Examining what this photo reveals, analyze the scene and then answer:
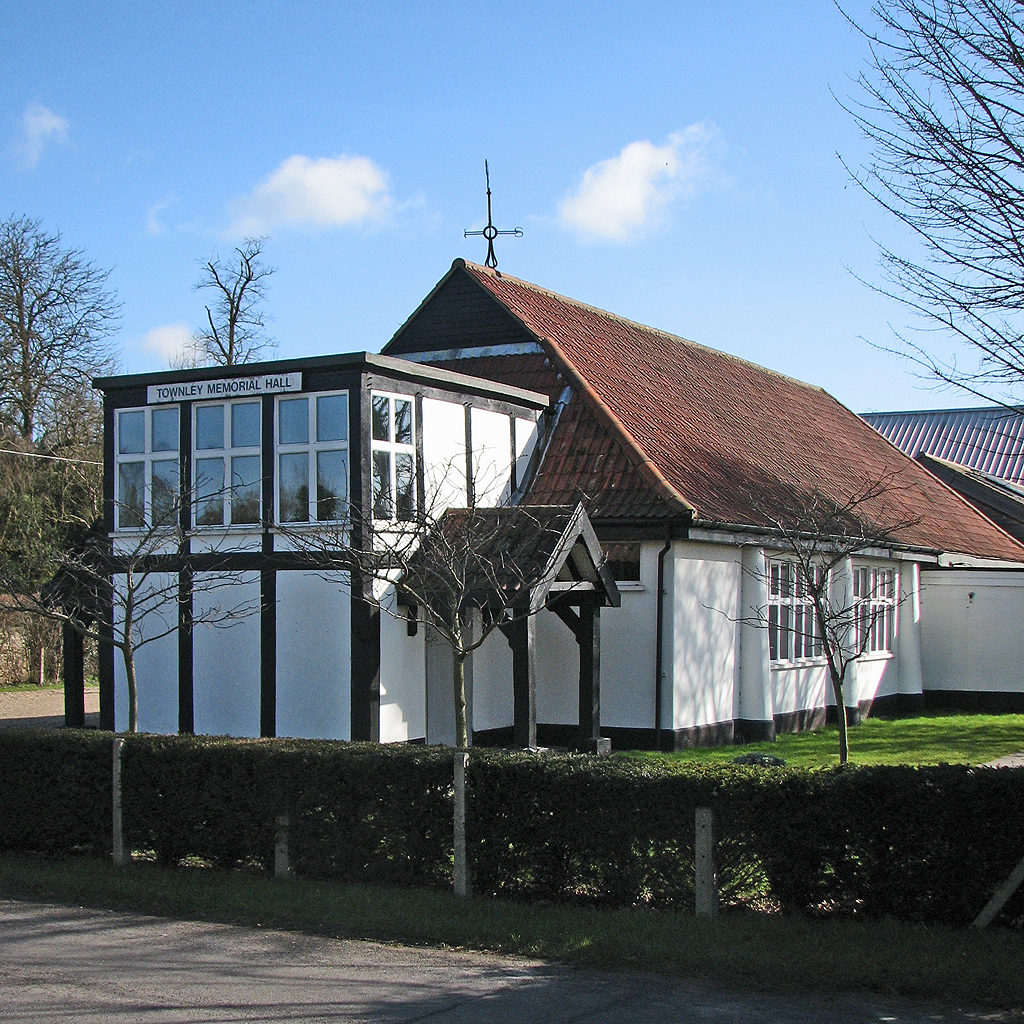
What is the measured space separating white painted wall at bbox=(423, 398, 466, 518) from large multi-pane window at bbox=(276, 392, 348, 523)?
1.37 metres

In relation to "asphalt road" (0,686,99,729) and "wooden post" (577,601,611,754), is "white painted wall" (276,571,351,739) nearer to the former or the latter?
"wooden post" (577,601,611,754)

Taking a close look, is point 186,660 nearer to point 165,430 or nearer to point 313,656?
point 313,656

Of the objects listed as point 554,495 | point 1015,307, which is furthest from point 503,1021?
point 554,495

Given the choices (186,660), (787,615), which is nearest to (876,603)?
(787,615)

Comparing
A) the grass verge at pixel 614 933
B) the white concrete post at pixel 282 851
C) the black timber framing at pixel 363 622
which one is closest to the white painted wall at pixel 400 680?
the black timber framing at pixel 363 622

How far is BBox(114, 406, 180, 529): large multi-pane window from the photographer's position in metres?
17.9

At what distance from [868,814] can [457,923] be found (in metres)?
2.88

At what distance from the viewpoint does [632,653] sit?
715 inches

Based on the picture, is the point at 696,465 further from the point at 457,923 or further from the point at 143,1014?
the point at 143,1014

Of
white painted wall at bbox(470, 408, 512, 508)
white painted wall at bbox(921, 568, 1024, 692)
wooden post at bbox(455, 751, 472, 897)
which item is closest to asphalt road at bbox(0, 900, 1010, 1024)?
wooden post at bbox(455, 751, 472, 897)

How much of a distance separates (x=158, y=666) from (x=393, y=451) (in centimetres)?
474

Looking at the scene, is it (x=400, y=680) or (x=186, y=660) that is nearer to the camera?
(x=400, y=680)

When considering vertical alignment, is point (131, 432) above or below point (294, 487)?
above

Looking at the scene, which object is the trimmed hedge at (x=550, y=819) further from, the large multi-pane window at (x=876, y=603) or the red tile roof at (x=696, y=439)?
the large multi-pane window at (x=876, y=603)
